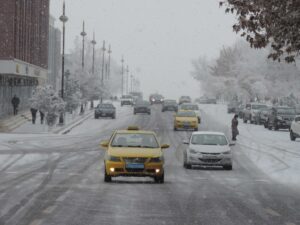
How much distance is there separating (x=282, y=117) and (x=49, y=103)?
16.7 meters

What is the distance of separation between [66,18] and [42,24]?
28.4 m

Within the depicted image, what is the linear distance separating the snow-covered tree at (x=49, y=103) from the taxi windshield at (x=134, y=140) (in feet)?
110

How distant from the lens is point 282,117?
59062 mm

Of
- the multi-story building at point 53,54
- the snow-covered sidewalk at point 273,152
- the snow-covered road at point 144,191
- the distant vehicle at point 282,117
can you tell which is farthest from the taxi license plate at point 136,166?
the multi-story building at point 53,54

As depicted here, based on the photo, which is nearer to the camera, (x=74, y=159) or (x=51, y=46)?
(x=74, y=159)

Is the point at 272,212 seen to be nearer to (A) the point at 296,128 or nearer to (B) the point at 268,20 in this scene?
(B) the point at 268,20

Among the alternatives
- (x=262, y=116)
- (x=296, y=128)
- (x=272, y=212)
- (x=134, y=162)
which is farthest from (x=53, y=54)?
(x=272, y=212)

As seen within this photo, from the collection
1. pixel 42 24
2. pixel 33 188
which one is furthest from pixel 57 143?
pixel 42 24

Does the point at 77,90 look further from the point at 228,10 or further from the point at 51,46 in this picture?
the point at 51,46

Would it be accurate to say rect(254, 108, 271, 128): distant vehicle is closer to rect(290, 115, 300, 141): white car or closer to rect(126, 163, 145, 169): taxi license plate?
rect(290, 115, 300, 141): white car

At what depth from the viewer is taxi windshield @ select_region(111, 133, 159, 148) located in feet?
71.9

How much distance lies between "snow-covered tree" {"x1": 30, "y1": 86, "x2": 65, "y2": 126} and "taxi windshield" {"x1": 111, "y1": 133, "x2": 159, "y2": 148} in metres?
33.6

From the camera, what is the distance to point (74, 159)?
32.4 m

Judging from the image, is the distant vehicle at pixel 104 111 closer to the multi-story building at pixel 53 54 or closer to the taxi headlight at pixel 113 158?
the taxi headlight at pixel 113 158
